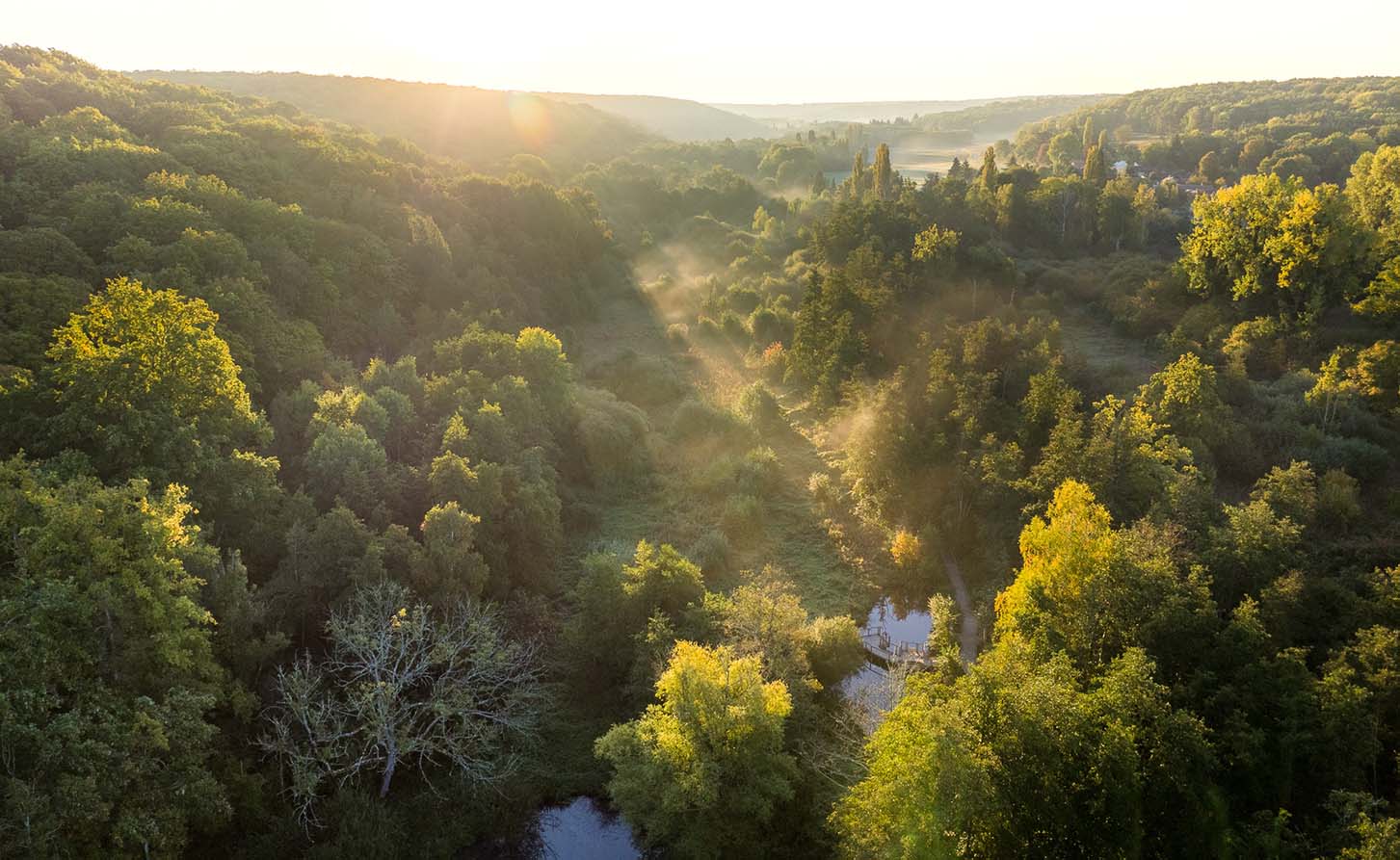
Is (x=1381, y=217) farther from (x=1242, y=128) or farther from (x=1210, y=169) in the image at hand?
(x=1242, y=128)

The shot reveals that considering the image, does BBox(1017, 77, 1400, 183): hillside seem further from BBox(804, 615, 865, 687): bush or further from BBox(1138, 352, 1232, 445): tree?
BBox(804, 615, 865, 687): bush

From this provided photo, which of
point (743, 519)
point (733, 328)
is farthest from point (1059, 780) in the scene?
point (733, 328)

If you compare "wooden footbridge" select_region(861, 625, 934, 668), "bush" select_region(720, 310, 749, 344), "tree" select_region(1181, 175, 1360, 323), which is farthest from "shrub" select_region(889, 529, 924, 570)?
"bush" select_region(720, 310, 749, 344)

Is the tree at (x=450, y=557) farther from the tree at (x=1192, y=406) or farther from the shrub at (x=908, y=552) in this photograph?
the tree at (x=1192, y=406)

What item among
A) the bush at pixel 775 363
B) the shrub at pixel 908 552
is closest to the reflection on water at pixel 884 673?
the shrub at pixel 908 552

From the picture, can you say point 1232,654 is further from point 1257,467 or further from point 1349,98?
point 1349,98

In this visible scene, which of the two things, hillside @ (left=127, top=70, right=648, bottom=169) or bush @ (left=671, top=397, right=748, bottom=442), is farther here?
hillside @ (left=127, top=70, right=648, bottom=169)
